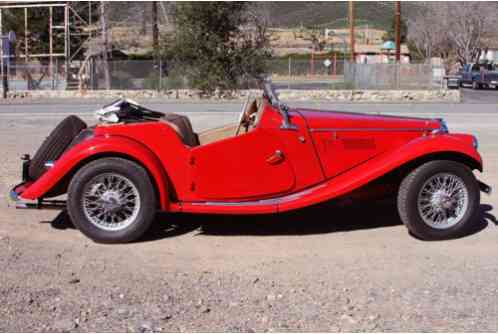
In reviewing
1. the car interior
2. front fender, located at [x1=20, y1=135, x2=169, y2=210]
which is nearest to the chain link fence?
the car interior

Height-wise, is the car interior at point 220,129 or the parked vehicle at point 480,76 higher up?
the parked vehicle at point 480,76

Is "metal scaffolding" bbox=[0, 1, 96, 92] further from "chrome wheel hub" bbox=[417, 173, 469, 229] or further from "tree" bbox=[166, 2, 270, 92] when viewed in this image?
"chrome wheel hub" bbox=[417, 173, 469, 229]

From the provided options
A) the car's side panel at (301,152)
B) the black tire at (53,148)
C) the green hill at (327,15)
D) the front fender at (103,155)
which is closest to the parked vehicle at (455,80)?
the car's side panel at (301,152)

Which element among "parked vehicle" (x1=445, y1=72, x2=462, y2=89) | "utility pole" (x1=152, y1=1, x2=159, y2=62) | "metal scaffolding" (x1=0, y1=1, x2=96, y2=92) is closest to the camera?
"utility pole" (x1=152, y1=1, x2=159, y2=62)

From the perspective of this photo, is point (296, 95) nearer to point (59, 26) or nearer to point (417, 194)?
point (59, 26)

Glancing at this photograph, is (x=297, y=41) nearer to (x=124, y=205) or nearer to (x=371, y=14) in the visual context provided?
(x=371, y=14)

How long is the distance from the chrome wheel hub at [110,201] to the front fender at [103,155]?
206mm

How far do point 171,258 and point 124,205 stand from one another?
0.73 metres

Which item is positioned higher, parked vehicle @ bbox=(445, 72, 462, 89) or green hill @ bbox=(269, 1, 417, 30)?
green hill @ bbox=(269, 1, 417, 30)

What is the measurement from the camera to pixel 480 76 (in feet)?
150

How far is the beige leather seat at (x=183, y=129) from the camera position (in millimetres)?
6840

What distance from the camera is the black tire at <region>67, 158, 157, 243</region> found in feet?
21.4

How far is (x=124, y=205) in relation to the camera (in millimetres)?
6609

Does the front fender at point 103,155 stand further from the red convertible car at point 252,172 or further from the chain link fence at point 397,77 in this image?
the chain link fence at point 397,77
